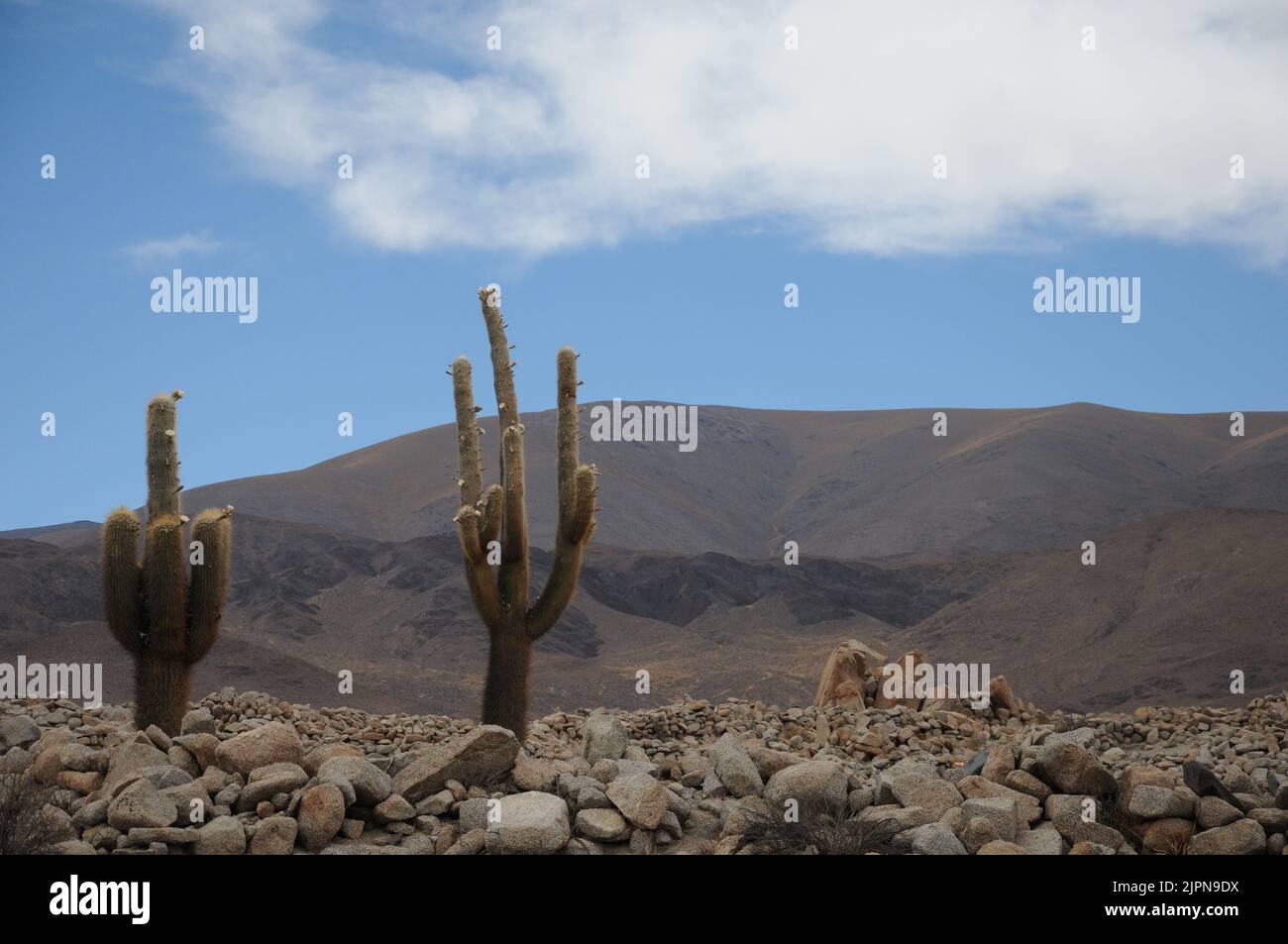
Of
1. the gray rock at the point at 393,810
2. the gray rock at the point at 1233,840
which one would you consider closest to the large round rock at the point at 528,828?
the gray rock at the point at 393,810

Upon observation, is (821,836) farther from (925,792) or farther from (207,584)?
(207,584)

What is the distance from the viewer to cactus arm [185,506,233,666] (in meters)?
12.9

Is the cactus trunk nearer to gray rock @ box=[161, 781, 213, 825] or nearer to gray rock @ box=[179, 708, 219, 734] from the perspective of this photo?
gray rock @ box=[179, 708, 219, 734]

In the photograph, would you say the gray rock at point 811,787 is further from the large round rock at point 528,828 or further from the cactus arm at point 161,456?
the cactus arm at point 161,456

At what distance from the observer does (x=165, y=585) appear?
12.7 m

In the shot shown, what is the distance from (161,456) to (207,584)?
164 cm

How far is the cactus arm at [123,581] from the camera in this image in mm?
12773

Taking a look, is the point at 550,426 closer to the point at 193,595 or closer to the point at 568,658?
the point at 568,658

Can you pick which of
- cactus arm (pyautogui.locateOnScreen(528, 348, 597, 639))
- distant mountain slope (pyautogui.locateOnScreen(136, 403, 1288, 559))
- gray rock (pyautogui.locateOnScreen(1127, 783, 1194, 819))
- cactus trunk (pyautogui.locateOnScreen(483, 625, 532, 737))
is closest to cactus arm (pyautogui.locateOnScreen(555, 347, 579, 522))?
cactus arm (pyautogui.locateOnScreen(528, 348, 597, 639))

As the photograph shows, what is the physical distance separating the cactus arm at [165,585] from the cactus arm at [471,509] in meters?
2.95

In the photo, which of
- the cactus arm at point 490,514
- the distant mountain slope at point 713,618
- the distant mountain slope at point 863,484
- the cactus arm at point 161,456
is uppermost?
the distant mountain slope at point 863,484

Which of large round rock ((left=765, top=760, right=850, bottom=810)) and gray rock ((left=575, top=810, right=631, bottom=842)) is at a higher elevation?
large round rock ((left=765, top=760, right=850, bottom=810))
